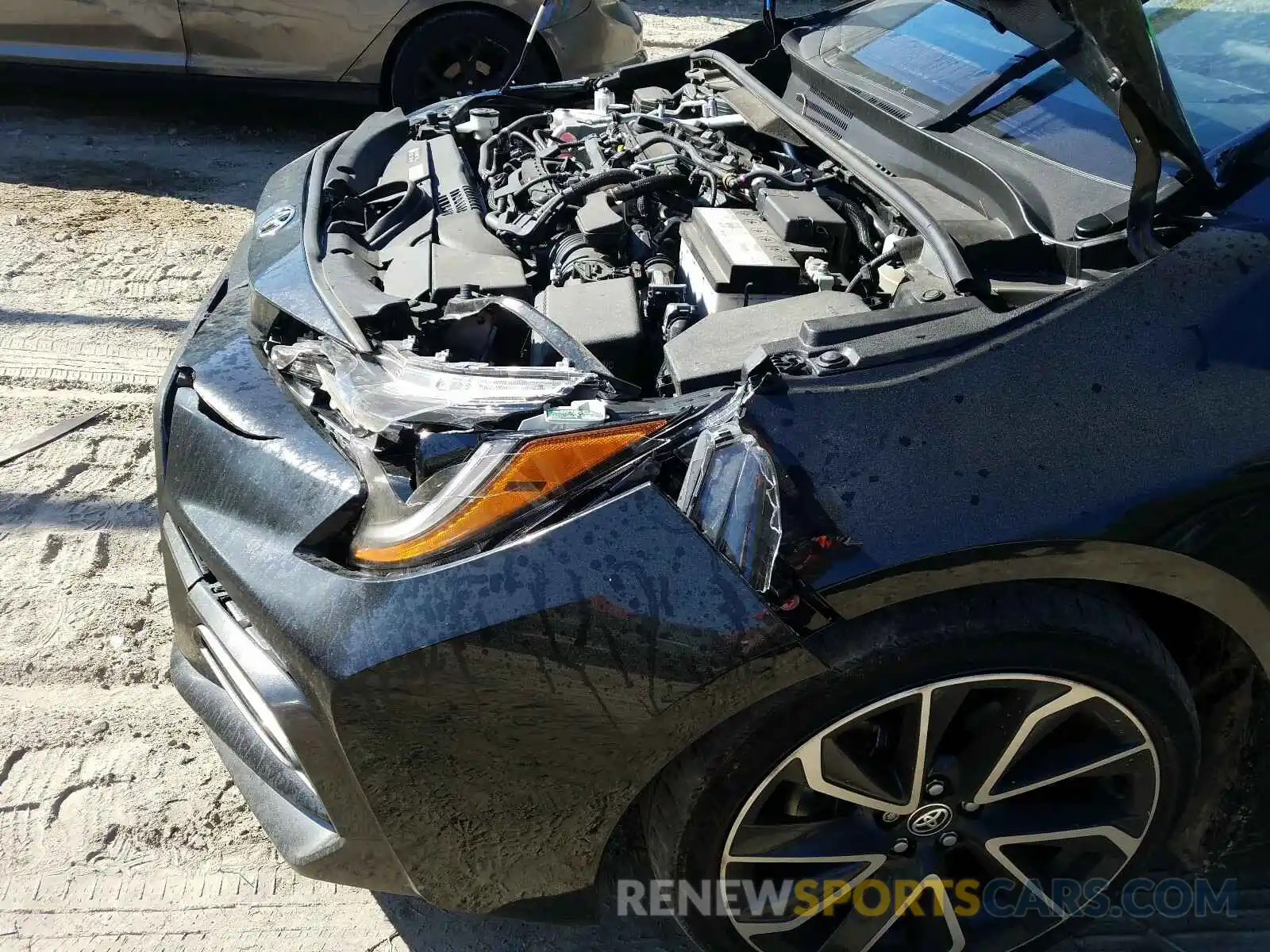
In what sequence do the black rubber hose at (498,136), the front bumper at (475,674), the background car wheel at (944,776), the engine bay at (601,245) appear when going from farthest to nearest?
the black rubber hose at (498,136)
the engine bay at (601,245)
the background car wheel at (944,776)
the front bumper at (475,674)

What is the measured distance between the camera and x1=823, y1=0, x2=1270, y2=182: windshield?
215cm

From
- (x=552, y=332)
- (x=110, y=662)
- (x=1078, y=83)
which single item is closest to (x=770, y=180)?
(x=1078, y=83)

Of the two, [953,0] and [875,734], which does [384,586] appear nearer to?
[875,734]

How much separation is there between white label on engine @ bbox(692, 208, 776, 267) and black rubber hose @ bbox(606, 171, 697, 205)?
227 mm

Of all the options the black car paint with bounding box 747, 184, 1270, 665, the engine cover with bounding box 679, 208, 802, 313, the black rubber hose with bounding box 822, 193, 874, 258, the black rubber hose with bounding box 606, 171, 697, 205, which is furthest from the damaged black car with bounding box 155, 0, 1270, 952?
the black rubber hose with bounding box 606, 171, 697, 205

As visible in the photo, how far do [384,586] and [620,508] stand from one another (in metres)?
0.38

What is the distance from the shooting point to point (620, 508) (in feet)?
4.98

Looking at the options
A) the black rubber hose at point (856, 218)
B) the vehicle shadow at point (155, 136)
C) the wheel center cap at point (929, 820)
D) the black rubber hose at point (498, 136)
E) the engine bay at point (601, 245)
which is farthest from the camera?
the vehicle shadow at point (155, 136)

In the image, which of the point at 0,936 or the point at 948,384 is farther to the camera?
the point at 0,936

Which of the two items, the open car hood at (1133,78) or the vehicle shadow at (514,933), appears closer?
the open car hood at (1133,78)

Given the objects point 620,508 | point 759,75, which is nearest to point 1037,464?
point 620,508

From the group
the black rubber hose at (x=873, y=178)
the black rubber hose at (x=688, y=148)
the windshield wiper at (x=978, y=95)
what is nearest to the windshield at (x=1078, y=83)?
the windshield wiper at (x=978, y=95)

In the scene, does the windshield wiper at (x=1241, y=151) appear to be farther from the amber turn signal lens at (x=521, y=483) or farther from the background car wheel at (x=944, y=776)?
the amber turn signal lens at (x=521, y=483)

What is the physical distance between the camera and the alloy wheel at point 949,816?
1.71 metres
